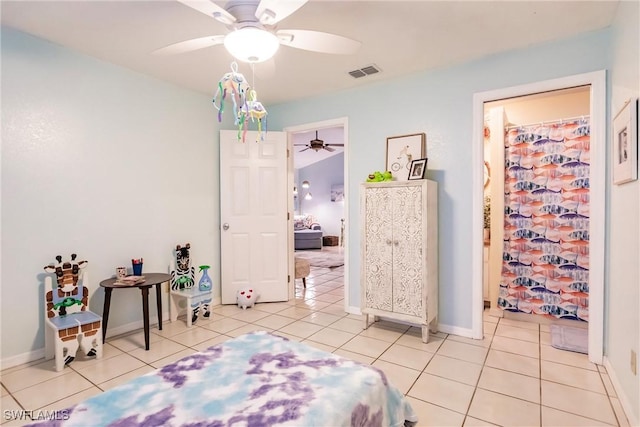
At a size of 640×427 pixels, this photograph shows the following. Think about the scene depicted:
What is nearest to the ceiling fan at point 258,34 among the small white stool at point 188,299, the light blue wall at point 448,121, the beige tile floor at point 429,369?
the light blue wall at point 448,121

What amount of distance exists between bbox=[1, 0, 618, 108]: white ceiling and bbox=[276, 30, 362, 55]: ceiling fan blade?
0.35 meters

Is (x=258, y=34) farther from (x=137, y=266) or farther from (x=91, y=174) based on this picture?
(x=137, y=266)

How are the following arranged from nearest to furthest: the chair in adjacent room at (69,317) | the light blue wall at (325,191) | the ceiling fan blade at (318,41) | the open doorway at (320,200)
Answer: the ceiling fan blade at (318,41) < the chair in adjacent room at (69,317) < the open doorway at (320,200) < the light blue wall at (325,191)

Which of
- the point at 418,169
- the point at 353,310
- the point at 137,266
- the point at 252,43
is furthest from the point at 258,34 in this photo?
the point at 353,310

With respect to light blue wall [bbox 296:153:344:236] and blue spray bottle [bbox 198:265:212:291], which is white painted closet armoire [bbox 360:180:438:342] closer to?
blue spray bottle [bbox 198:265:212:291]

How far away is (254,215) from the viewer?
4.14 m

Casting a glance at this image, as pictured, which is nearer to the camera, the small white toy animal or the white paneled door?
the small white toy animal

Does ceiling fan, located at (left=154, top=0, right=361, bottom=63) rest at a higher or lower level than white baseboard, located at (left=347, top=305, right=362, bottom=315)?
higher

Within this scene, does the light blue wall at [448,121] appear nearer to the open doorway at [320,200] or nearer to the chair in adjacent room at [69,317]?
the chair in adjacent room at [69,317]

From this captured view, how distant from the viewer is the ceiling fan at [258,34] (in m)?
1.68

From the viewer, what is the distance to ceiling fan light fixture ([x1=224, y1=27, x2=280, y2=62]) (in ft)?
5.86

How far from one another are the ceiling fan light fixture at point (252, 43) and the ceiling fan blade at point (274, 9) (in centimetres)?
7

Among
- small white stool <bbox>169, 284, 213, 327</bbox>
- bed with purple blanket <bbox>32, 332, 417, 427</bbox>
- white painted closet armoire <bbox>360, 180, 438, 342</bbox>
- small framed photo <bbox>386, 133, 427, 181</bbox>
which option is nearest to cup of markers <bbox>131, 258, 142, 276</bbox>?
small white stool <bbox>169, 284, 213, 327</bbox>

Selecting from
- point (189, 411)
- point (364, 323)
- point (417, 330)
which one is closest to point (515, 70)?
point (417, 330)
